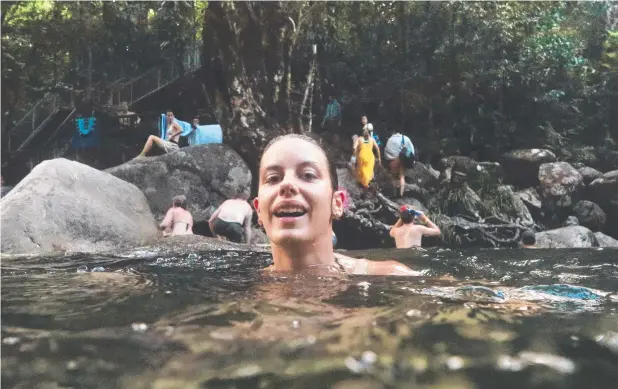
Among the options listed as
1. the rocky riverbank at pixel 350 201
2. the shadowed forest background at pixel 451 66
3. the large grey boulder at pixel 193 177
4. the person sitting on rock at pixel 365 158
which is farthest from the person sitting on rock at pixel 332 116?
the large grey boulder at pixel 193 177

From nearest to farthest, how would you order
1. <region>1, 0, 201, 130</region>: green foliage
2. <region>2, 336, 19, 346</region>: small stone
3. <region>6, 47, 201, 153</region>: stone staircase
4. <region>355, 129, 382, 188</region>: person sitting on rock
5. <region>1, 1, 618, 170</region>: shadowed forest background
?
<region>2, 336, 19, 346</region>: small stone
<region>355, 129, 382, 188</region>: person sitting on rock
<region>1, 1, 618, 170</region>: shadowed forest background
<region>1, 0, 201, 130</region>: green foliage
<region>6, 47, 201, 153</region>: stone staircase

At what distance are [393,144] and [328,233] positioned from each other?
10.0 metres

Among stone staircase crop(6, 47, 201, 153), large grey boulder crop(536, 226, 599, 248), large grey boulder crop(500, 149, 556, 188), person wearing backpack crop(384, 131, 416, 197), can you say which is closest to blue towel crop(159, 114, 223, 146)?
person wearing backpack crop(384, 131, 416, 197)

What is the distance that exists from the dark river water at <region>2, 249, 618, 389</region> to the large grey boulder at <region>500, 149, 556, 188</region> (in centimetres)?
1333

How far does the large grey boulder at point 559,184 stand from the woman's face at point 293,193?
12.5 meters

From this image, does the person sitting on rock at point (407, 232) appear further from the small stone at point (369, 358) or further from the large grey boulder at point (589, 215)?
the large grey boulder at point (589, 215)

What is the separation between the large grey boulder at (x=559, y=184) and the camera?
1363 centimetres

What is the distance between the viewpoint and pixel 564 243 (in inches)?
424

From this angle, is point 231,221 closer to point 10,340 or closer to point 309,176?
point 309,176

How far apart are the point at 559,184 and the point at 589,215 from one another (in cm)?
102

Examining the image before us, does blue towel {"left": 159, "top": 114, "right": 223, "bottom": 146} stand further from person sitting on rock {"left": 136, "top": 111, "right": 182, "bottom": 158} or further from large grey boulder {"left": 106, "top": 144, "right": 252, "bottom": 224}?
large grey boulder {"left": 106, "top": 144, "right": 252, "bottom": 224}

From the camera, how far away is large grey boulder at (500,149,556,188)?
46.8 feet

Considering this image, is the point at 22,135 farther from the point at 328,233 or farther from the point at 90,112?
the point at 328,233

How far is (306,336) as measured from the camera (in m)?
1.15
